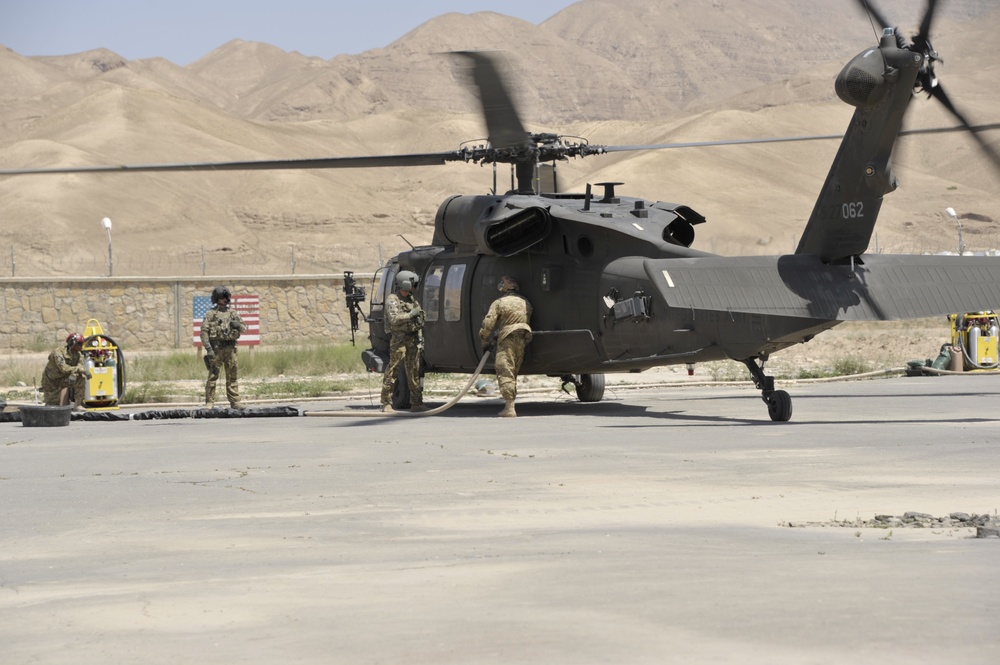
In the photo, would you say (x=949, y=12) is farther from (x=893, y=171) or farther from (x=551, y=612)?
(x=551, y=612)

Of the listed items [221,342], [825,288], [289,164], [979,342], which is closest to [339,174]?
[979,342]

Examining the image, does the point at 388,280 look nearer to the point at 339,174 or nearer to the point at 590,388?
the point at 590,388

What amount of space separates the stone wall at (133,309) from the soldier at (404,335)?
2299 cm

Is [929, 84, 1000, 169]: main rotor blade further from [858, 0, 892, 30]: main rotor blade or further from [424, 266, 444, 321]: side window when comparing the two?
[424, 266, 444, 321]: side window

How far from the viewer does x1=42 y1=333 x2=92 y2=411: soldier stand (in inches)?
760

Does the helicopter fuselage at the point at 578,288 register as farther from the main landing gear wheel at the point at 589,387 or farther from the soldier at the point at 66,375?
the soldier at the point at 66,375

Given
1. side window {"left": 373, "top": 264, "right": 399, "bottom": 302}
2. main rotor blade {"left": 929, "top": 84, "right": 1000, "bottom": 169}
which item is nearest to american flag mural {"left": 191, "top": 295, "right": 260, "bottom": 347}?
side window {"left": 373, "top": 264, "right": 399, "bottom": 302}

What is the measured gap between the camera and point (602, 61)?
179750mm

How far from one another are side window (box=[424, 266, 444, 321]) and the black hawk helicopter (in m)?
0.02

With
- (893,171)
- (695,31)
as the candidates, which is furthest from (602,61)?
(893,171)

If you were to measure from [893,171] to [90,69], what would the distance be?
17181 centimetres

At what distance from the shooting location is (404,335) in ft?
→ 59.1

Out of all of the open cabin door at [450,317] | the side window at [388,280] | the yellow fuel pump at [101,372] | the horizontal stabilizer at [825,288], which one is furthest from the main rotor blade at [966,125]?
the yellow fuel pump at [101,372]

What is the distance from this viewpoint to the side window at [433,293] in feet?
60.3
